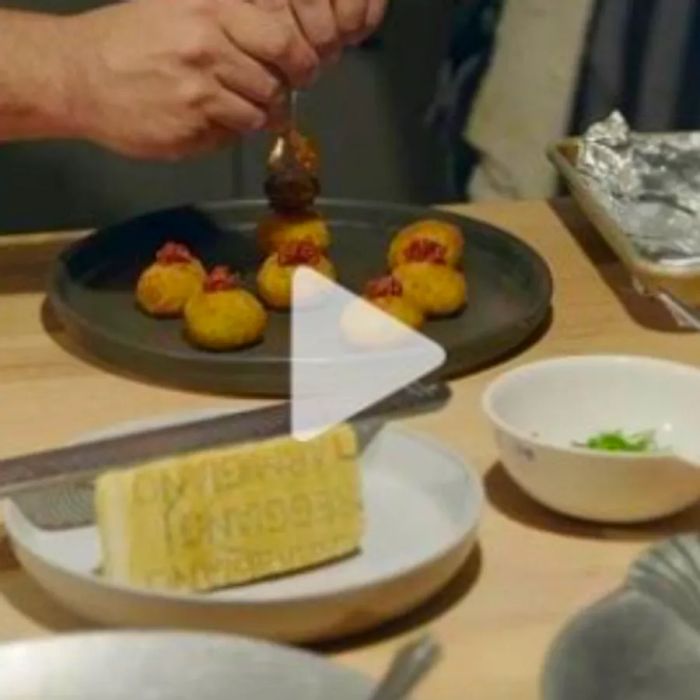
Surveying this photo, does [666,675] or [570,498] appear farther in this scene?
[570,498]

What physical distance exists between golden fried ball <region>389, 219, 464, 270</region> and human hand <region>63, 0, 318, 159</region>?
0.12 m

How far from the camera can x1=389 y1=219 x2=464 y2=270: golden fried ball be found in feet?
4.15

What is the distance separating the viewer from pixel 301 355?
45.1 inches

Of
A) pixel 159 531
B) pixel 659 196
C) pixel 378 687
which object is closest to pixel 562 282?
pixel 659 196

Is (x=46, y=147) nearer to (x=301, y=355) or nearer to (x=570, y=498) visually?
(x=301, y=355)

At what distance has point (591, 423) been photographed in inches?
41.3

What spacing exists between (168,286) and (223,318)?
0.07 meters

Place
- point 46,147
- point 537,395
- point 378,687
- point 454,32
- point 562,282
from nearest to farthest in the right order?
point 378,687 < point 537,395 < point 562,282 < point 454,32 < point 46,147

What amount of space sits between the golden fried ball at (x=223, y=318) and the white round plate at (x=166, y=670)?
15.6 inches

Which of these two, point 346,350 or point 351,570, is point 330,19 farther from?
point 351,570

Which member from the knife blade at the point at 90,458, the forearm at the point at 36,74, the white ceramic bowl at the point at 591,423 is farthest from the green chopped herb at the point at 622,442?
the forearm at the point at 36,74

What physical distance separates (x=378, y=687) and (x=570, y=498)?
25 cm

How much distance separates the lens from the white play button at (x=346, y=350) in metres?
1.08

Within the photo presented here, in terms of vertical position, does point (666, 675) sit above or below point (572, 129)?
above
